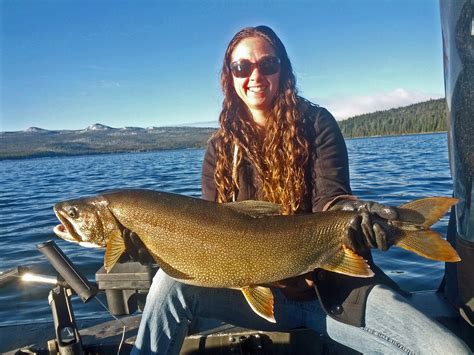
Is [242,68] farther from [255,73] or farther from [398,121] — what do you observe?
[398,121]

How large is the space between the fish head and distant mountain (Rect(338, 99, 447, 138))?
397 feet

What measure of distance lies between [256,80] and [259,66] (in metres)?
0.11

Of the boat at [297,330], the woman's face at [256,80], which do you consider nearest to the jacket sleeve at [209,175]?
the woman's face at [256,80]

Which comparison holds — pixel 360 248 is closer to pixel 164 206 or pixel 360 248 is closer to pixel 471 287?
pixel 471 287

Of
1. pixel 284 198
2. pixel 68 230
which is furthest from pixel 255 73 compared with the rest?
pixel 68 230

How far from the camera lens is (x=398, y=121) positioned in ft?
451

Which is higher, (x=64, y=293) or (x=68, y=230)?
(x=68, y=230)

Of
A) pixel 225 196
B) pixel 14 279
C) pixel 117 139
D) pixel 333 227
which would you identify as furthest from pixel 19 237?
pixel 117 139

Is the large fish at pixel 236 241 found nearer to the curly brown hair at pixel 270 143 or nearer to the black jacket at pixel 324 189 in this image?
the black jacket at pixel 324 189

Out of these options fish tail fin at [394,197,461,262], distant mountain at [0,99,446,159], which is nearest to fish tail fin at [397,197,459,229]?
fish tail fin at [394,197,461,262]

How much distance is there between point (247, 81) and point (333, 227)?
1437 millimetres

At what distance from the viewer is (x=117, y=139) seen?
14375 centimetres

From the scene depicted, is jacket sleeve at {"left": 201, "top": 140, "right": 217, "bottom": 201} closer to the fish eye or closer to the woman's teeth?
the woman's teeth

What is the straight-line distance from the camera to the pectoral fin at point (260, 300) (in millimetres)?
2980
